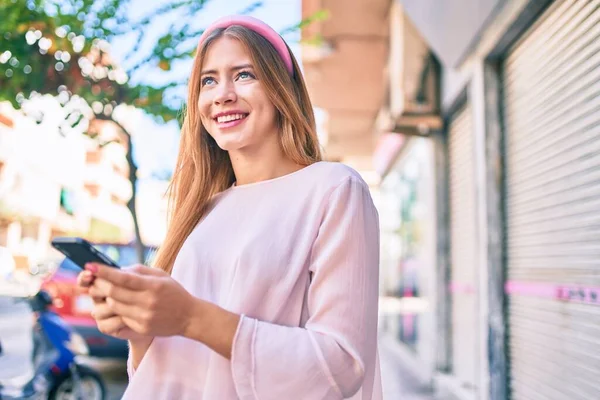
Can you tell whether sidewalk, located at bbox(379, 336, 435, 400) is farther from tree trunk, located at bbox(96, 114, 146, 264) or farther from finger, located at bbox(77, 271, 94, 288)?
finger, located at bbox(77, 271, 94, 288)

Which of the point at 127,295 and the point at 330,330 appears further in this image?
the point at 330,330

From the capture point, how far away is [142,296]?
3.02 ft

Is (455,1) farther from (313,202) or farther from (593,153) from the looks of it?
(313,202)

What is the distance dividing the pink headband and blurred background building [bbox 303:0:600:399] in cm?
263

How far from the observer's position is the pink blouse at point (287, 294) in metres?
1.04

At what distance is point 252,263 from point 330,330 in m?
0.21

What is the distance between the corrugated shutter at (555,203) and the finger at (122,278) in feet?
10.3

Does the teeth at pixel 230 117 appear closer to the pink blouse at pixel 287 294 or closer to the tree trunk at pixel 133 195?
the pink blouse at pixel 287 294

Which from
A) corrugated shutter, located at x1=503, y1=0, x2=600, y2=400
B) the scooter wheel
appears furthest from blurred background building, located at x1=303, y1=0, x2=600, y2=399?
the scooter wheel

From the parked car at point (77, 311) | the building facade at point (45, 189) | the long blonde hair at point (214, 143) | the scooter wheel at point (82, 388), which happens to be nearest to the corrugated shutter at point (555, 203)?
the long blonde hair at point (214, 143)

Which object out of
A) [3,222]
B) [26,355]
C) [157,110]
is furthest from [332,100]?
[3,222]

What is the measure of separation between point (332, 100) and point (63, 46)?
9595mm

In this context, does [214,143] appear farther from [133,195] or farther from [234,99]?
[133,195]

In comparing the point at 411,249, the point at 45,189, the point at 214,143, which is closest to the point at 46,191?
the point at 45,189
